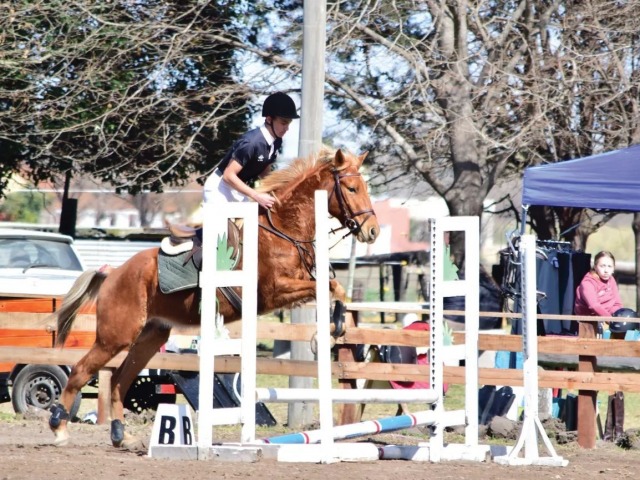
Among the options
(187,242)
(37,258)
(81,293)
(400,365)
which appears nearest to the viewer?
(187,242)

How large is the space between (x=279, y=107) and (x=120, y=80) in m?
7.18

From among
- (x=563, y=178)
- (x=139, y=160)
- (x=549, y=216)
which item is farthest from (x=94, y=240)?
(x=563, y=178)

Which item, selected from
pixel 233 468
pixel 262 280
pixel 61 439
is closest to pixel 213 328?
pixel 233 468

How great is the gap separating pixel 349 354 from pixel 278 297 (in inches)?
103

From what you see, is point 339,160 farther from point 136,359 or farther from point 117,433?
point 117,433

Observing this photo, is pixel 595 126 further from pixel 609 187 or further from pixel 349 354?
pixel 349 354

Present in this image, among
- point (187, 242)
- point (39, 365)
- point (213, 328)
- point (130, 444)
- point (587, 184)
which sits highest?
point (587, 184)

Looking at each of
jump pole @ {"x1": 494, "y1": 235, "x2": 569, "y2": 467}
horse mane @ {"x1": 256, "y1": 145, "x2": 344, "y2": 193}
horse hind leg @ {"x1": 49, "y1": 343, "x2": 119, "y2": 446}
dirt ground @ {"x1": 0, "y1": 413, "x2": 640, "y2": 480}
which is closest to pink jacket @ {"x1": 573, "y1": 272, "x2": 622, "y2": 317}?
dirt ground @ {"x1": 0, "y1": 413, "x2": 640, "y2": 480}

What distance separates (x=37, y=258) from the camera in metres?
12.1

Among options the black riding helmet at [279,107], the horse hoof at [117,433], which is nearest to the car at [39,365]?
the horse hoof at [117,433]

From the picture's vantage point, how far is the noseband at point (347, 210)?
6.98m

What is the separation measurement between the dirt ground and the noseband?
155 cm

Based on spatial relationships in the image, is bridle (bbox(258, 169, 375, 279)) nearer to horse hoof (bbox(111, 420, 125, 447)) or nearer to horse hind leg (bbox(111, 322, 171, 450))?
horse hind leg (bbox(111, 322, 171, 450))

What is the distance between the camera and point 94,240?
70.6ft
